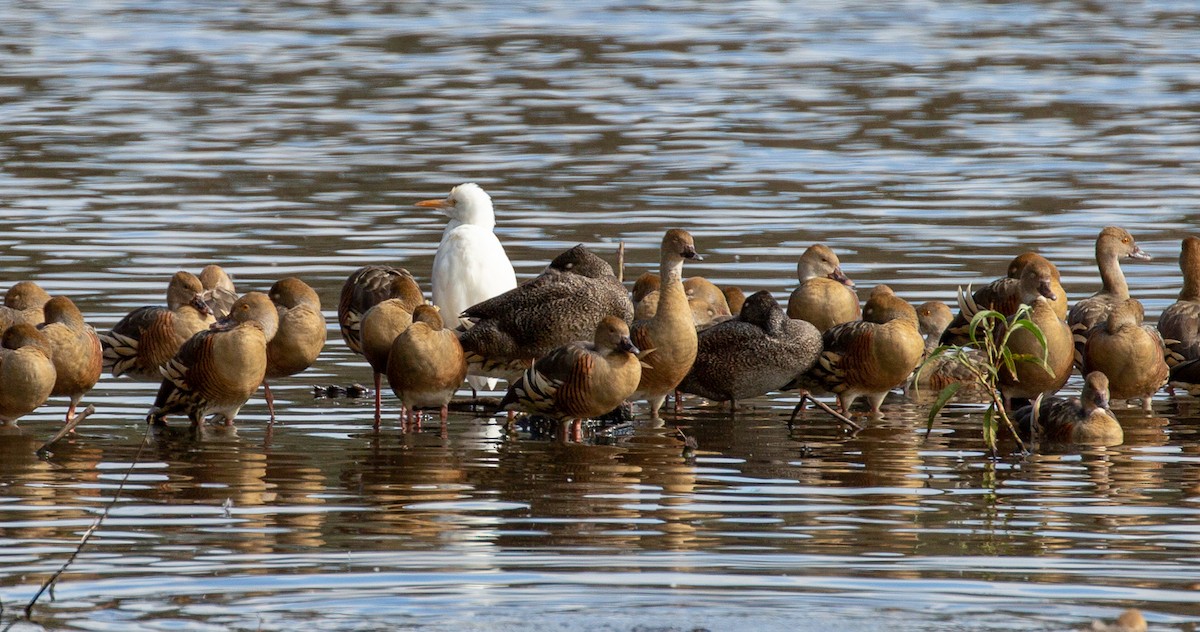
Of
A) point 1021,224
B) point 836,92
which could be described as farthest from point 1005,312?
point 836,92

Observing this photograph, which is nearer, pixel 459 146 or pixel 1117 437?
pixel 1117 437

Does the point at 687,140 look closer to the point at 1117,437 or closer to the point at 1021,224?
the point at 1021,224

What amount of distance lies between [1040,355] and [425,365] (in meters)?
3.76

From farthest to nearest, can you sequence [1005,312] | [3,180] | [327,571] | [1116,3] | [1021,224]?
[1116,3] → [3,180] → [1021,224] → [1005,312] → [327,571]

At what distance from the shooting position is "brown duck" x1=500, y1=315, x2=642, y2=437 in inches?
456

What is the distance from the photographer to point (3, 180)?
74.8ft

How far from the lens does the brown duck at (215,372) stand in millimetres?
11914

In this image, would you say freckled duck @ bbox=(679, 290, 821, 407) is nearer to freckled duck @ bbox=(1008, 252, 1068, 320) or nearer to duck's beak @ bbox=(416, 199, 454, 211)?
freckled duck @ bbox=(1008, 252, 1068, 320)

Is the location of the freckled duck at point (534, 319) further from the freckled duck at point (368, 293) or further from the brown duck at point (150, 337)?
the brown duck at point (150, 337)

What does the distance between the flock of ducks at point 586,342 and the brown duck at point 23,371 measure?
0.01 metres

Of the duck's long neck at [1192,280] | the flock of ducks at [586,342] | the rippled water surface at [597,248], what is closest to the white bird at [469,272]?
the flock of ducks at [586,342]

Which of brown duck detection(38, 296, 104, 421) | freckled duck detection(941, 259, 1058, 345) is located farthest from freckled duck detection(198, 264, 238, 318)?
freckled duck detection(941, 259, 1058, 345)

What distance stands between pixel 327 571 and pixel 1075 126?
2094 cm

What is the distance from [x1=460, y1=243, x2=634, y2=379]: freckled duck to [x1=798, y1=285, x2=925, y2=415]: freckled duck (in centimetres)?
136
